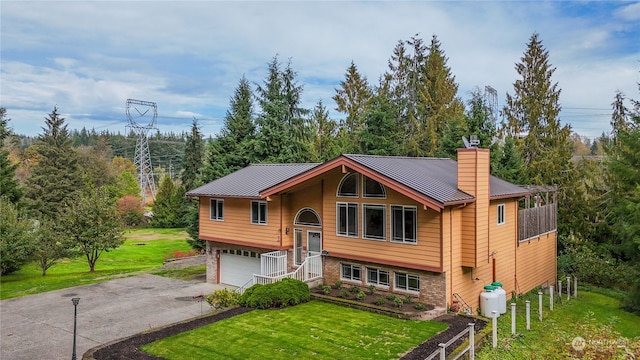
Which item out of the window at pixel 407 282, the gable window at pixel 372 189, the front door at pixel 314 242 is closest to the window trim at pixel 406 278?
the window at pixel 407 282

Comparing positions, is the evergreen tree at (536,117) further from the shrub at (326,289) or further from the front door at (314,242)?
the shrub at (326,289)

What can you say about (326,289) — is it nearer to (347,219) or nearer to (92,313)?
(347,219)

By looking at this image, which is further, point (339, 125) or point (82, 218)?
point (339, 125)

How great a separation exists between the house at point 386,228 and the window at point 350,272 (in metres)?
0.04

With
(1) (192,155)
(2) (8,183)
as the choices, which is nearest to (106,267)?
(2) (8,183)

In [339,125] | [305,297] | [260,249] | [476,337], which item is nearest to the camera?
[476,337]

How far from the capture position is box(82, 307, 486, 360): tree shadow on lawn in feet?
33.4

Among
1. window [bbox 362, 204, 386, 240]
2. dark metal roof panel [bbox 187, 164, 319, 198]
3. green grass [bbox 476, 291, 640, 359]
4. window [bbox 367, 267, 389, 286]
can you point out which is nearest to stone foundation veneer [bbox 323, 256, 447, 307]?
window [bbox 367, 267, 389, 286]

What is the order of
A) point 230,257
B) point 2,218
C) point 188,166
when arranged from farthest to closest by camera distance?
point 188,166 → point 2,218 → point 230,257

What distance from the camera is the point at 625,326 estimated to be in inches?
569

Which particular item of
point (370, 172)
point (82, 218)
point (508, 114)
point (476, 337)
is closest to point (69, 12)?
point (82, 218)

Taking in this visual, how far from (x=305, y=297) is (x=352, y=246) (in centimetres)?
240

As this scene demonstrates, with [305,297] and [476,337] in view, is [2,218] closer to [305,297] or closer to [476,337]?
[305,297]

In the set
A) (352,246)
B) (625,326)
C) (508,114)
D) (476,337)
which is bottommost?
(625,326)
